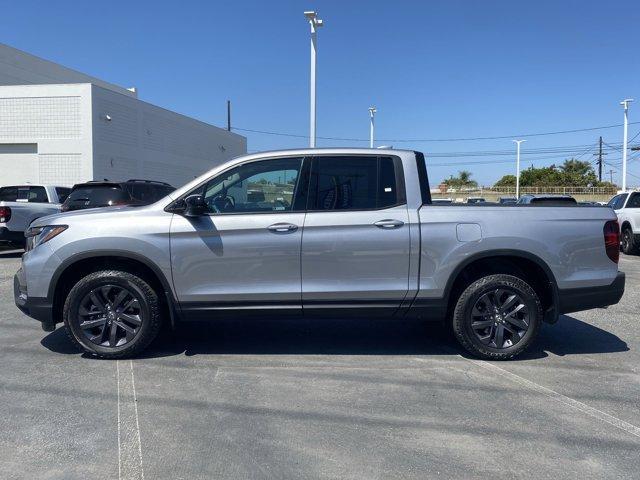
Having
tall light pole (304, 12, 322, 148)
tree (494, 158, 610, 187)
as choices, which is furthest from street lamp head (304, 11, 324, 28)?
tree (494, 158, 610, 187)

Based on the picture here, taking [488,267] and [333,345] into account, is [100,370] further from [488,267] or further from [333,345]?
[488,267]

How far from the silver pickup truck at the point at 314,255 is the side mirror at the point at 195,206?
12 mm

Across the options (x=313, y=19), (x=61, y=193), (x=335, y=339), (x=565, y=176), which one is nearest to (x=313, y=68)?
(x=313, y=19)

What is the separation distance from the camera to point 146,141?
93.4ft

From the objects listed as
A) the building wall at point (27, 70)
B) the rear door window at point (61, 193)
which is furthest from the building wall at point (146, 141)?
the rear door window at point (61, 193)

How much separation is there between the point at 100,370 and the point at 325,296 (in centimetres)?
213

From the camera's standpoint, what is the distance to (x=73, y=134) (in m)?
23.4

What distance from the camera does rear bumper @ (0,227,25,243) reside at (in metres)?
12.1

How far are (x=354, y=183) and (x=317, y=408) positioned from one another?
2103 mm

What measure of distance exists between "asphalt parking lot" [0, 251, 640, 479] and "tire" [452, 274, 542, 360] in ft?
0.58

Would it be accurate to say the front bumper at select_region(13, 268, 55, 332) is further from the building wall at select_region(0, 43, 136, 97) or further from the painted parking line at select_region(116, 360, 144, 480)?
the building wall at select_region(0, 43, 136, 97)

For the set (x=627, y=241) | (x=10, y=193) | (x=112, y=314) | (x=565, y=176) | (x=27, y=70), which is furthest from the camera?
(x=565, y=176)

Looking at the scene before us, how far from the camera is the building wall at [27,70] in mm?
30359

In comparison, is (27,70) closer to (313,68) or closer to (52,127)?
(52,127)
